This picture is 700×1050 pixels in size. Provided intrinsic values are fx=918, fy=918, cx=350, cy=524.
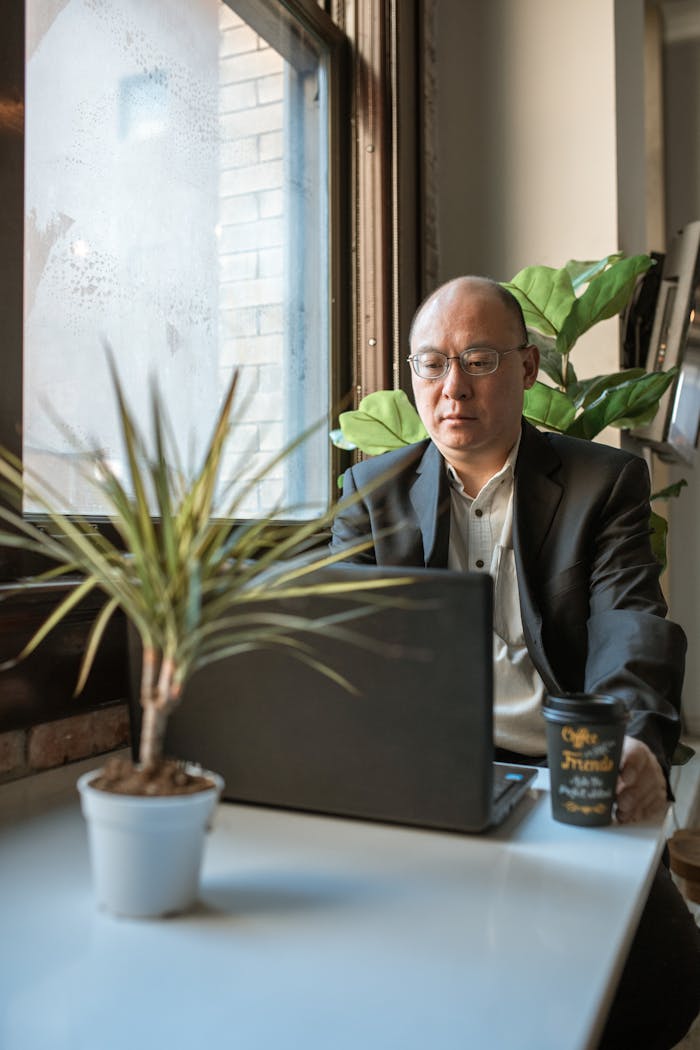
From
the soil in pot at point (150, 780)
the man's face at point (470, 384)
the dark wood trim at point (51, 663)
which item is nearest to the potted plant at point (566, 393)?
the man's face at point (470, 384)

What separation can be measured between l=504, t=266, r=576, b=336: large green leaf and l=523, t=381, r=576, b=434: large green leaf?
Result: 22cm

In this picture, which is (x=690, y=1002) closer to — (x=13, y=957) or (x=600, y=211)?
(x=13, y=957)

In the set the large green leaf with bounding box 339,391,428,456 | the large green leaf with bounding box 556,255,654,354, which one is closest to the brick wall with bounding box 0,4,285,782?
the large green leaf with bounding box 339,391,428,456

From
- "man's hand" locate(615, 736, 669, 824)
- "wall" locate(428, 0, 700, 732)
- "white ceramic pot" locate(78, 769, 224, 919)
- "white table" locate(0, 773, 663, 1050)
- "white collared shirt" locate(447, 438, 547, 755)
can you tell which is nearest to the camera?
"white table" locate(0, 773, 663, 1050)

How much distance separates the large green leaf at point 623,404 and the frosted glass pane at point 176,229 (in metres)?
0.75

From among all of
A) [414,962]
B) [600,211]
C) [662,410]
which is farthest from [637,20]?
[414,962]

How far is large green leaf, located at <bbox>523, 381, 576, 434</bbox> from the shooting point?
236 cm

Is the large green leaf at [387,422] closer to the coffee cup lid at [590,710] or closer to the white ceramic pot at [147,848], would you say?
the coffee cup lid at [590,710]

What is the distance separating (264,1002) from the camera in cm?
67

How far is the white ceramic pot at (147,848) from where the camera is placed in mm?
781

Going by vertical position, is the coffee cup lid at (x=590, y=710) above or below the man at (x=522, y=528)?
below

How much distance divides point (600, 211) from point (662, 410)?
71 cm

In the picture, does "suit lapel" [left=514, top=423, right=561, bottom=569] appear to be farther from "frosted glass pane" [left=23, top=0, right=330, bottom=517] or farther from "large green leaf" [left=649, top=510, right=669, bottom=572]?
"large green leaf" [left=649, top=510, right=669, bottom=572]

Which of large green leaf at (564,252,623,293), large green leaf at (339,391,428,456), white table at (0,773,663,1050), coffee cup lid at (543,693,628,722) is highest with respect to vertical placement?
large green leaf at (564,252,623,293)
